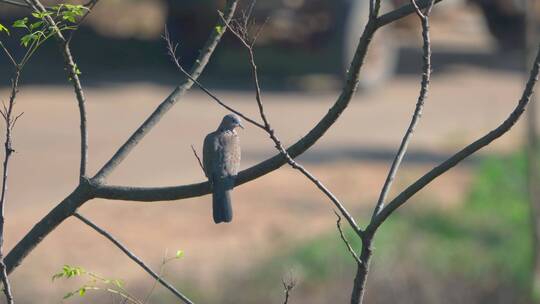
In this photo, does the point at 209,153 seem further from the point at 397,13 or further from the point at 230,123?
the point at 397,13

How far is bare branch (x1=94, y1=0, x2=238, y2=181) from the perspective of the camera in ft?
9.19

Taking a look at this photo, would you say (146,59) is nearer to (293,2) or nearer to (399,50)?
(293,2)

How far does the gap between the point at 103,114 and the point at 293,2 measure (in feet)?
10.1

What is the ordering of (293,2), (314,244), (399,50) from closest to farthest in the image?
1. (314,244)
2. (293,2)
3. (399,50)

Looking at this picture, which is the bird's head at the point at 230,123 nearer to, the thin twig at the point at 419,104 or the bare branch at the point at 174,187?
the bare branch at the point at 174,187

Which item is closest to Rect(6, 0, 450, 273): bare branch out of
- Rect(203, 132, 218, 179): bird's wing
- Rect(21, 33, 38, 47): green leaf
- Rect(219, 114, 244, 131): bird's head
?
Rect(21, 33, 38, 47): green leaf

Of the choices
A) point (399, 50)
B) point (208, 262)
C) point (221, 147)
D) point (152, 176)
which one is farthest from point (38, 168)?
point (399, 50)

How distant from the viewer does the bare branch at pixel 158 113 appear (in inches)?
110

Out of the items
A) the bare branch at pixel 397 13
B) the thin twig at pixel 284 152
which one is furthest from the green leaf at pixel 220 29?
the bare branch at pixel 397 13

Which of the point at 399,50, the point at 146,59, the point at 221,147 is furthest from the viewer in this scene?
the point at 399,50

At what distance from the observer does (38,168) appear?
38.4 feet

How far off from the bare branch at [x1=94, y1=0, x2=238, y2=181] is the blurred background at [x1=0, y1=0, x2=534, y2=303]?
0.59 m

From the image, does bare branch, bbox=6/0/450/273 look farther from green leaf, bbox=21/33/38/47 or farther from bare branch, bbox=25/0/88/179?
green leaf, bbox=21/33/38/47

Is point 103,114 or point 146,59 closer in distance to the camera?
point 103,114
